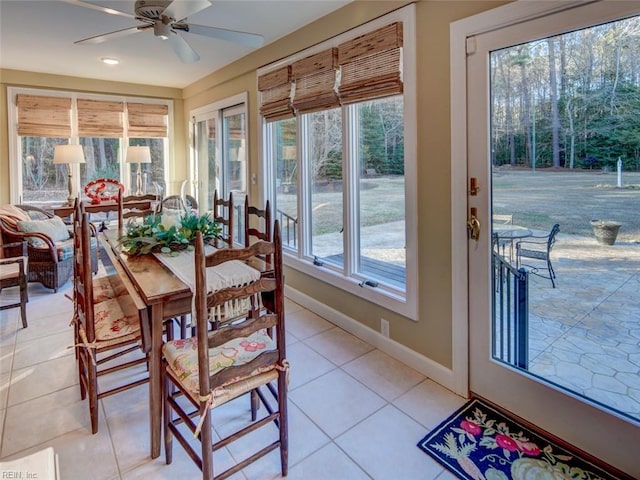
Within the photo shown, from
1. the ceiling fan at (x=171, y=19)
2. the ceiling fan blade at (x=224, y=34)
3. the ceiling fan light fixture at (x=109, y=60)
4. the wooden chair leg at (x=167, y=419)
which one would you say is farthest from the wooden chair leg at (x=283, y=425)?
the ceiling fan light fixture at (x=109, y=60)

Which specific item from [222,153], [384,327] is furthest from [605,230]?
[222,153]

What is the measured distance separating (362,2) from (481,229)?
1.80 metres

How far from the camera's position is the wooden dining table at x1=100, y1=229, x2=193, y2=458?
1.65 m

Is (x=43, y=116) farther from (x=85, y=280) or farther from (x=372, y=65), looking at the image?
(x=372, y=65)

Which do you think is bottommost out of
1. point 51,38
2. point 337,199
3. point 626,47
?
point 337,199

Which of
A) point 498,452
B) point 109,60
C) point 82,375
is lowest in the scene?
point 498,452

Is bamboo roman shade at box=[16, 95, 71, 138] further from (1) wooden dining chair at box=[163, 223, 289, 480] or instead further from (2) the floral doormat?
(2) the floral doormat

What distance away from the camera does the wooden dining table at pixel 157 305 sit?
165 cm

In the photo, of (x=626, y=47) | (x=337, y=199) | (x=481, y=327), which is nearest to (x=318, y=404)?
(x=481, y=327)

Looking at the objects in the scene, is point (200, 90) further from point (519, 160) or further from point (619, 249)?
point (619, 249)

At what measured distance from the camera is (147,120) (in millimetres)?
5723

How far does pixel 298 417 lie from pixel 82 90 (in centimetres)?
532

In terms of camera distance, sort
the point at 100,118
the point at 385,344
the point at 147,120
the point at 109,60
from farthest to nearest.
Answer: the point at 147,120 → the point at 100,118 → the point at 109,60 → the point at 385,344

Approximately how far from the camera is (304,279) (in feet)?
12.0
